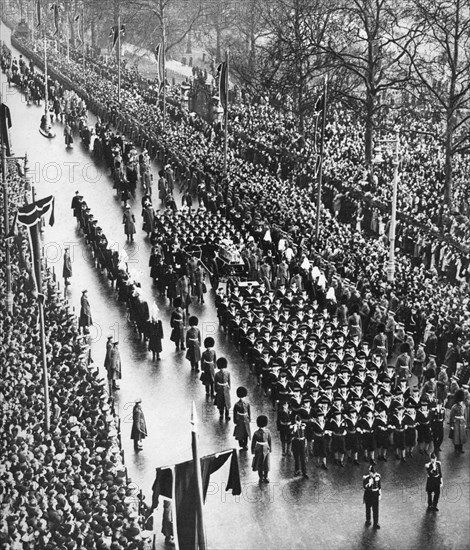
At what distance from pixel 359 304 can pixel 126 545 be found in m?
13.1

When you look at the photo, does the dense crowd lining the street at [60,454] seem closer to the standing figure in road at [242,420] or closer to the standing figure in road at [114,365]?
the standing figure in road at [114,365]

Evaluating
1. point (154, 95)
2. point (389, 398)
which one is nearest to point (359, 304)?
point (389, 398)

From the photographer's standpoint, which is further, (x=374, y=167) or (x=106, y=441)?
(x=374, y=167)

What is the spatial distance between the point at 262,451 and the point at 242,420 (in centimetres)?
123

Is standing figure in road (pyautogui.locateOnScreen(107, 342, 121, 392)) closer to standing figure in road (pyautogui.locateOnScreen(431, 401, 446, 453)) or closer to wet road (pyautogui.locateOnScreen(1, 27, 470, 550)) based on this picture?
wet road (pyautogui.locateOnScreen(1, 27, 470, 550))

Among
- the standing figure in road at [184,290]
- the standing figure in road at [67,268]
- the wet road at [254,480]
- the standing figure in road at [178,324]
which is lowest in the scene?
the wet road at [254,480]

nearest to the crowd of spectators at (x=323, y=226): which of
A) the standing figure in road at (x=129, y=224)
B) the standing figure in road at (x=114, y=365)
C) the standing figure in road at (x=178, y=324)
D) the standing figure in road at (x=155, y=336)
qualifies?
the standing figure in road at (x=129, y=224)

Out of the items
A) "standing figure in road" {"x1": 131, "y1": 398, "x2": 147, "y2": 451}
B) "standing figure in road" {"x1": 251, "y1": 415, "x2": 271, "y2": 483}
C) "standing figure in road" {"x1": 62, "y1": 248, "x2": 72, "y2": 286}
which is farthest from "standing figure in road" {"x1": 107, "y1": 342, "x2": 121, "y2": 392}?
"standing figure in road" {"x1": 62, "y1": 248, "x2": 72, "y2": 286}

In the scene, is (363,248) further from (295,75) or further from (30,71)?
(30,71)

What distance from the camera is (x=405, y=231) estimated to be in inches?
1389

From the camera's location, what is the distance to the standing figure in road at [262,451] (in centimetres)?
2031

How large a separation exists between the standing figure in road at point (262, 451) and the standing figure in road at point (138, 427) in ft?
8.03

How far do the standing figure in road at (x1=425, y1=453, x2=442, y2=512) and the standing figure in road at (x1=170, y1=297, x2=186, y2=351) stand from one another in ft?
29.4

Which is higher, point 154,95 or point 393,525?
point 154,95
